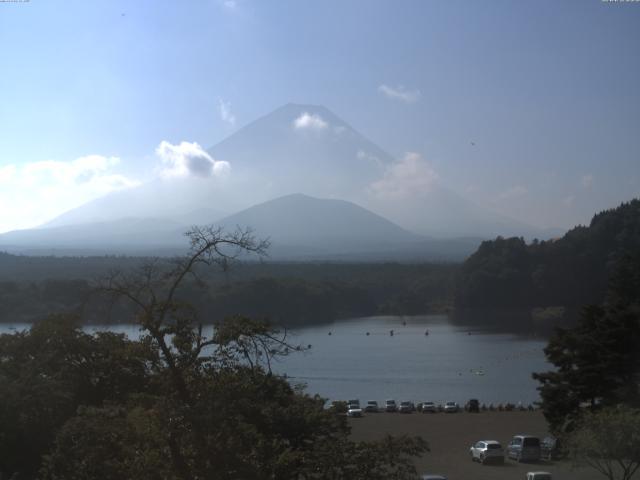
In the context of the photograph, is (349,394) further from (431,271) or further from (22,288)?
(431,271)

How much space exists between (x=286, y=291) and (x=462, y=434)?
21729mm

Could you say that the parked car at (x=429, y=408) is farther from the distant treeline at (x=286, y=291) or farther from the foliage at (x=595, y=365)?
the distant treeline at (x=286, y=291)

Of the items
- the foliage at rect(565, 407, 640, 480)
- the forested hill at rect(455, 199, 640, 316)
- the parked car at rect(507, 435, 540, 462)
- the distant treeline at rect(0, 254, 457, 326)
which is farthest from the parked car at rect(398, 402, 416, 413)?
the forested hill at rect(455, 199, 640, 316)

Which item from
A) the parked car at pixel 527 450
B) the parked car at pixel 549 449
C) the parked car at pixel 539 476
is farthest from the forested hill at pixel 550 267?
the parked car at pixel 539 476

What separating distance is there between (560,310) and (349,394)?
19.2 m

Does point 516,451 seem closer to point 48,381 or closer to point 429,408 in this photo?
point 429,408

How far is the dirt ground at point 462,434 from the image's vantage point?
7867mm

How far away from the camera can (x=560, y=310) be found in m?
33.8

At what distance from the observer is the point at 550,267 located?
35344mm

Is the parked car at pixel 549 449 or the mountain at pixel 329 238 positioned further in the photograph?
the mountain at pixel 329 238

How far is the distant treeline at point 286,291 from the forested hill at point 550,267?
3.31m

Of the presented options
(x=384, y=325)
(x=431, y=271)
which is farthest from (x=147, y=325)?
(x=431, y=271)

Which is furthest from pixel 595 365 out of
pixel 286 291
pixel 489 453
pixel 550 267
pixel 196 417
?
pixel 550 267

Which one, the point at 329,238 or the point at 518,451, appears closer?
the point at 518,451
